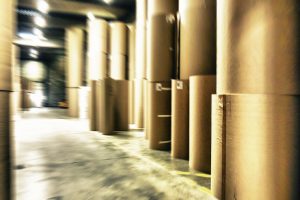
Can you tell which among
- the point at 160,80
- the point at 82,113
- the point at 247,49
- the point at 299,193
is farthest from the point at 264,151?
the point at 82,113

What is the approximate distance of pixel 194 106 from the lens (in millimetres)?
2467

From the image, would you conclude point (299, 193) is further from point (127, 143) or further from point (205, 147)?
point (127, 143)

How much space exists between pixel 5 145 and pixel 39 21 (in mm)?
9793

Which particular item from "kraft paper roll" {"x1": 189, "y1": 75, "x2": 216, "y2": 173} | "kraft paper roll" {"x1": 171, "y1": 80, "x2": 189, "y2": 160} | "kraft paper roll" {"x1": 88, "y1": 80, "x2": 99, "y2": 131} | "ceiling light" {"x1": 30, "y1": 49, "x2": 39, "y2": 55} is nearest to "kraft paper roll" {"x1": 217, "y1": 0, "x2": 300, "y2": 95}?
"kraft paper roll" {"x1": 189, "y1": 75, "x2": 216, "y2": 173}

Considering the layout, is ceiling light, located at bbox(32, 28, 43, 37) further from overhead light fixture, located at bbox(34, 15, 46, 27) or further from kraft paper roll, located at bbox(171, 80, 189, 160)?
kraft paper roll, located at bbox(171, 80, 189, 160)

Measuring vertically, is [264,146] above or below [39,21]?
below

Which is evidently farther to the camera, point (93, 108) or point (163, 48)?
point (93, 108)

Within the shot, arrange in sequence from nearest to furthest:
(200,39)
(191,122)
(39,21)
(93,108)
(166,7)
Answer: (191,122) → (200,39) → (166,7) → (93,108) → (39,21)

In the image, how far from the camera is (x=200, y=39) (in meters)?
2.81

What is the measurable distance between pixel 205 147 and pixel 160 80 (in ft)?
4.12

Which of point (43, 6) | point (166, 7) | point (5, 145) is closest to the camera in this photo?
point (5, 145)

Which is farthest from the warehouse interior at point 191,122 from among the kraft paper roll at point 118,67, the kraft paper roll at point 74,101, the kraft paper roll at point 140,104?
the kraft paper roll at point 74,101

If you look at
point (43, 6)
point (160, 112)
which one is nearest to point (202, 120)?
point (160, 112)

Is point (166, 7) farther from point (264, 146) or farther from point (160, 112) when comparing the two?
point (264, 146)
